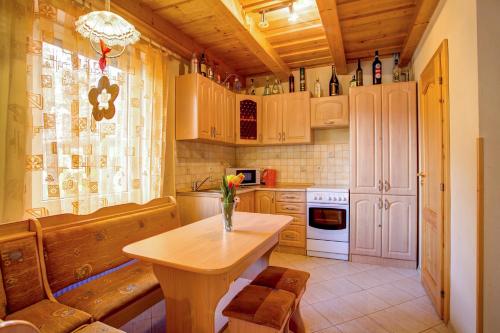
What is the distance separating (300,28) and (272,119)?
1289mm

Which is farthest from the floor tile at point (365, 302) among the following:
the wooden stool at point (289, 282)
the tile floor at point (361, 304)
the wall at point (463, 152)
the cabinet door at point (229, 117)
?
the cabinet door at point (229, 117)

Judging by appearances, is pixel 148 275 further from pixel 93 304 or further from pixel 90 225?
pixel 90 225

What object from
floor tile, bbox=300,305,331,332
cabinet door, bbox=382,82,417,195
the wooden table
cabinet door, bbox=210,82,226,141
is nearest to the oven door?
cabinet door, bbox=382,82,417,195

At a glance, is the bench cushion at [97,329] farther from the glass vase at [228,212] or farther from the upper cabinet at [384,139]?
the upper cabinet at [384,139]

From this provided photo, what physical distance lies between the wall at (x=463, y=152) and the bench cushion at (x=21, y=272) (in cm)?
244

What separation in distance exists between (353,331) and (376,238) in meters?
1.47

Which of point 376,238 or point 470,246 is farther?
point 376,238

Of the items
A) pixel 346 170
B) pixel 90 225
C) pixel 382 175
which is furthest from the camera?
pixel 346 170

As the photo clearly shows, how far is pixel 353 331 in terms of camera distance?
1.81 meters

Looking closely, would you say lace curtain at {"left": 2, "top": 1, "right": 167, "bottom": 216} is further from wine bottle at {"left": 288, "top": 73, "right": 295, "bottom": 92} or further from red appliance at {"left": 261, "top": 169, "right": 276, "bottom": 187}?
wine bottle at {"left": 288, "top": 73, "right": 295, "bottom": 92}

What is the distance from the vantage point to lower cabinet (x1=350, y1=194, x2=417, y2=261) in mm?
2891

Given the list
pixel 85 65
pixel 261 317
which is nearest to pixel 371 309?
pixel 261 317

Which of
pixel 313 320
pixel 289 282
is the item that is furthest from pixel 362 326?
pixel 289 282

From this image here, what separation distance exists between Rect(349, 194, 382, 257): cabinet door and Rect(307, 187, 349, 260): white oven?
0.08 metres
